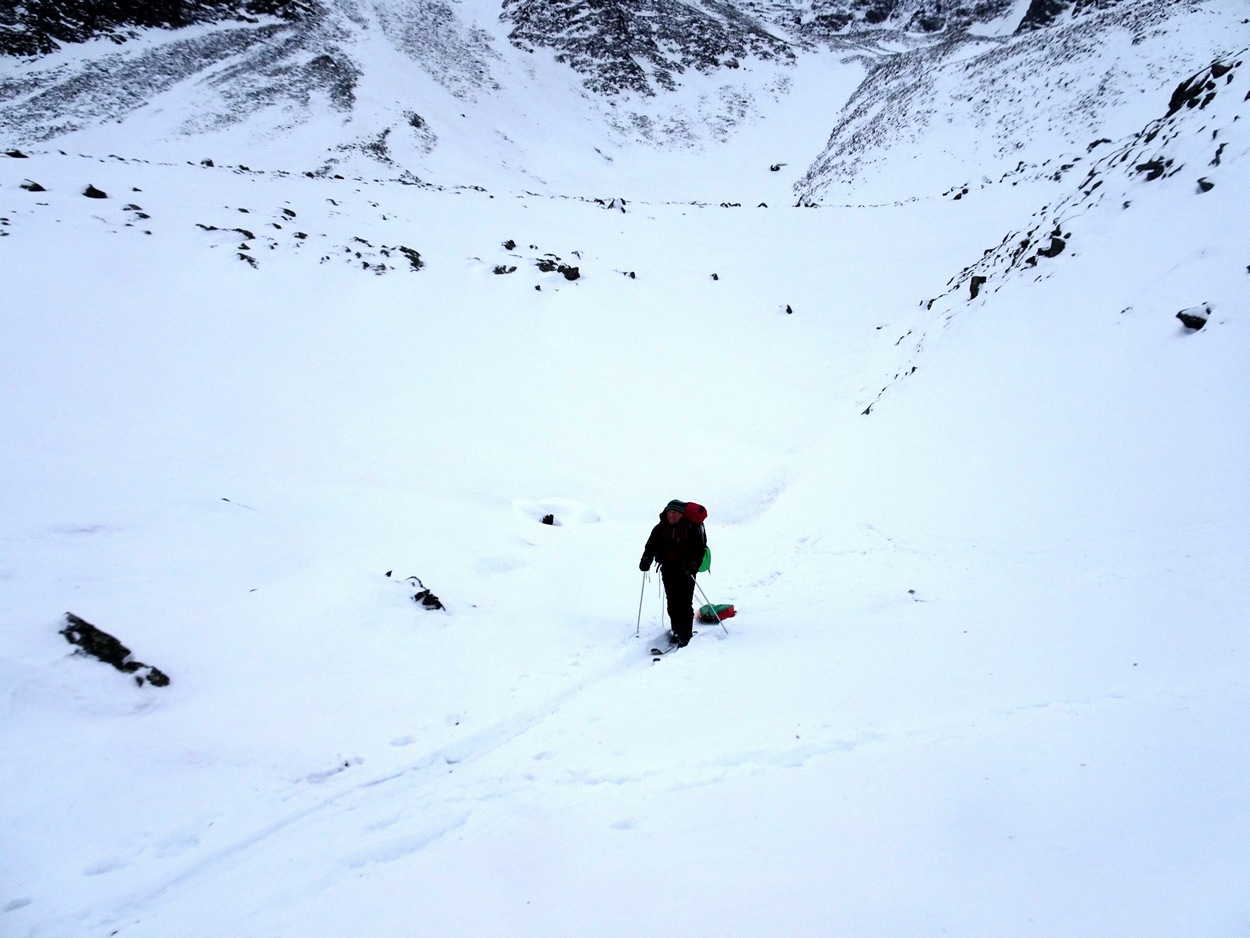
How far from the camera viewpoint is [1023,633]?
16.3ft

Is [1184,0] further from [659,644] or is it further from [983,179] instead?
[659,644]

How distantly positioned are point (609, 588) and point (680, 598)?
206cm

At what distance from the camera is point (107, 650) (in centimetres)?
448

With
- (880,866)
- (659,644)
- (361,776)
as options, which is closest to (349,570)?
(361,776)

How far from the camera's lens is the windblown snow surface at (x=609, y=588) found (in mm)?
2859

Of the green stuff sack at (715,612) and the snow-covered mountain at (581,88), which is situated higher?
the snow-covered mountain at (581,88)

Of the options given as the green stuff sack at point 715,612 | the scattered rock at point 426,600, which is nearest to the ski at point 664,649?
the green stuff sack at point 715,612

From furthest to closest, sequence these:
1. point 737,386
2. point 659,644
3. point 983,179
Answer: point 983,179
point 737,386
point 659,644

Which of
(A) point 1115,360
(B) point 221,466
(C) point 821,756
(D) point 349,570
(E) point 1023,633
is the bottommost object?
(C) point 821,756

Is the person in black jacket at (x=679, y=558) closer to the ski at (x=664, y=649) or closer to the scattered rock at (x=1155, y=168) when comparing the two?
the ski at (x=664, y=649)

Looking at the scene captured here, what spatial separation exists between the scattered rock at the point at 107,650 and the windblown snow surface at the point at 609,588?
0.10 m

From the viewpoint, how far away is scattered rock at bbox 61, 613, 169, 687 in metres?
4.44

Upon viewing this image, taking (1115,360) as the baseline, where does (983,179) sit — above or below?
above

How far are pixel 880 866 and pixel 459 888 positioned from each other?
2091mm
